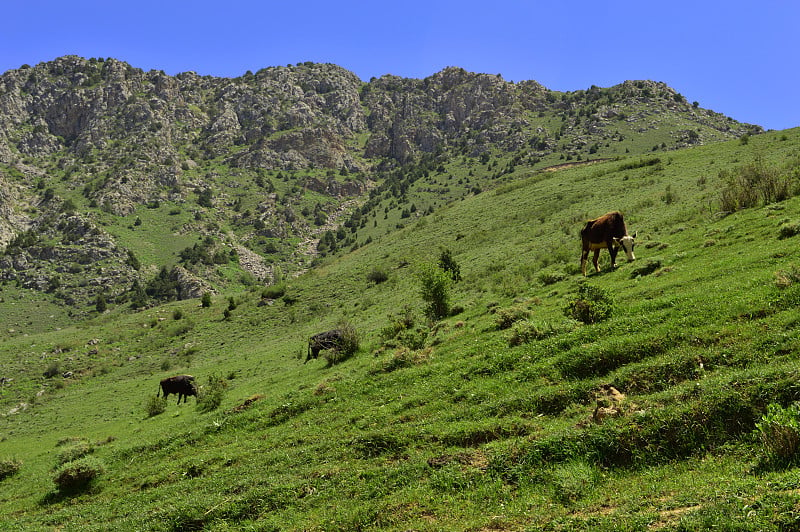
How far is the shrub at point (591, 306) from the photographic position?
14.6 meters

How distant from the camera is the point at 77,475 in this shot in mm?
16484

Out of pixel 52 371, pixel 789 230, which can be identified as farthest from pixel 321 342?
pixel 52 371

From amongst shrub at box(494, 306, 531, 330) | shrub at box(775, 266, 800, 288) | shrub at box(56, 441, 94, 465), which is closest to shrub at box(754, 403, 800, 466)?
shrub at box(775, 266, 800, 288)

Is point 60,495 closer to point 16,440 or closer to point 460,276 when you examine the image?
point 16,440

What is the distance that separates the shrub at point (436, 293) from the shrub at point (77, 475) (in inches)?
706

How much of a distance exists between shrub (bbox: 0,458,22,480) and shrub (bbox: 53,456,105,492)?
26.1 ft

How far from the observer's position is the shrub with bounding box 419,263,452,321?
1081 inches

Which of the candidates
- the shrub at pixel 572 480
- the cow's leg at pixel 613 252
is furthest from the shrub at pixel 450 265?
the shrub at pixel 572 480

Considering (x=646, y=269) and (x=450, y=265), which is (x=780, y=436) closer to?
(x=646, y=269)

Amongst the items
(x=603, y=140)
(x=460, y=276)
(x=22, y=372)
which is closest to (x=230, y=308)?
(x=22, y=372)

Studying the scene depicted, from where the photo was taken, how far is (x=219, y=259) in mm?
138000

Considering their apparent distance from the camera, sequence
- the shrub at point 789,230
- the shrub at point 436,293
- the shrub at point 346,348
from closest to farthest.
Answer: the shrub at point 789,230
the shrub at point 346,348
the shrub at point 436,293

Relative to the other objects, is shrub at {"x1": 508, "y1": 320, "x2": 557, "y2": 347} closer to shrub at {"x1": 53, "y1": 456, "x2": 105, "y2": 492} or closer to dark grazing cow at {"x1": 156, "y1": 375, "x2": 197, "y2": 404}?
shrub at {"x1": 53, "y1": 456, "x2": 105, "y2": 492}

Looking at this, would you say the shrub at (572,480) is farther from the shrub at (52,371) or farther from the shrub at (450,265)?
the shrub at (52,371)
